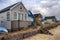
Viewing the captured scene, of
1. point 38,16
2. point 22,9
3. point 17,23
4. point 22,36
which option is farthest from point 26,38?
point 38,16

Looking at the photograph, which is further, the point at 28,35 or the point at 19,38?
the point at 28,35

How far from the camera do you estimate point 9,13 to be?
31.2 meters

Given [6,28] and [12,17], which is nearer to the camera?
[6,28]

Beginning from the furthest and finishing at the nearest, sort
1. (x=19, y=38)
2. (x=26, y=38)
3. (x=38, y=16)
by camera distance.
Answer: (x=38, y=16) → (x=26, y=38) → (x=19, y=38)

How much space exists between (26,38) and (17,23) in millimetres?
7165

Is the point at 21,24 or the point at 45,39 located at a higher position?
the point at 21,24

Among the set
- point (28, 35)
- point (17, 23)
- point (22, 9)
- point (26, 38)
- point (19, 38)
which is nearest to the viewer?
point (19, 38)

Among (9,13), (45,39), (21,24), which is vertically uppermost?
(9,13)

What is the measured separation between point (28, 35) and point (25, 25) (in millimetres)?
7973

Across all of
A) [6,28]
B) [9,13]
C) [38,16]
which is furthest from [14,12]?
[38,16]

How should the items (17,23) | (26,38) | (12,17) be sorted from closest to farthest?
(26,38), (17,23), (12,17)

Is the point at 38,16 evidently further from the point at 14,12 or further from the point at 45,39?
the point at 45,39

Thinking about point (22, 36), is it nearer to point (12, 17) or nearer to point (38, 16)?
point (12, 17)

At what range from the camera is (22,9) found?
34.2 meters
